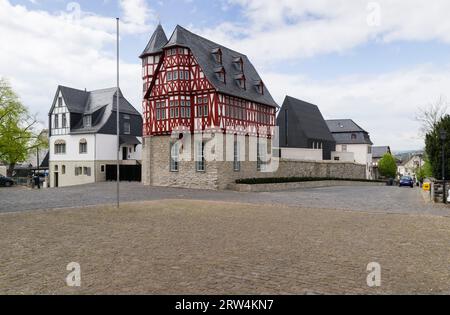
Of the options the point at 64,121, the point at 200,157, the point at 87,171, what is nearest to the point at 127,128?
the point at 64,121

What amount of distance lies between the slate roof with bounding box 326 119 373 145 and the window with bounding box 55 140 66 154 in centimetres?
4892

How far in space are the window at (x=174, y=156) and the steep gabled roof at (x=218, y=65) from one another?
19.1 feet

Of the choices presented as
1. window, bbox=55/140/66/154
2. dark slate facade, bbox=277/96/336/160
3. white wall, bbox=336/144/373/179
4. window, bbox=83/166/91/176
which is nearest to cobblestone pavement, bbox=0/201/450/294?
window, bbox=83/166/91/176

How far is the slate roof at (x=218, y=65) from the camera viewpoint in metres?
29.0

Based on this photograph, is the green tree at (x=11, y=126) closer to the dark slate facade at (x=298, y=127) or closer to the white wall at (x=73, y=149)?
the white wall at (x=73, y=149)

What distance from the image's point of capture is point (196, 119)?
29000 mm

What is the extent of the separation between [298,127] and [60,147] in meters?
30.7

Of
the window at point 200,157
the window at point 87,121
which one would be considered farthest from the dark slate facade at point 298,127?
the window at point 87,121

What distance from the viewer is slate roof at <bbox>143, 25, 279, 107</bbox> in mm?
29000

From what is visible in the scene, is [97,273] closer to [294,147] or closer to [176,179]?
[176,179]

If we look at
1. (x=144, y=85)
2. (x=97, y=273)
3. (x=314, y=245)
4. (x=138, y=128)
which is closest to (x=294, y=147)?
(x=138, y=128)

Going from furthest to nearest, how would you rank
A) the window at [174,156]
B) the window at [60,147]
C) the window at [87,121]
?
the window at [60,147]
the window at [87,121]
the window at [174,156]
